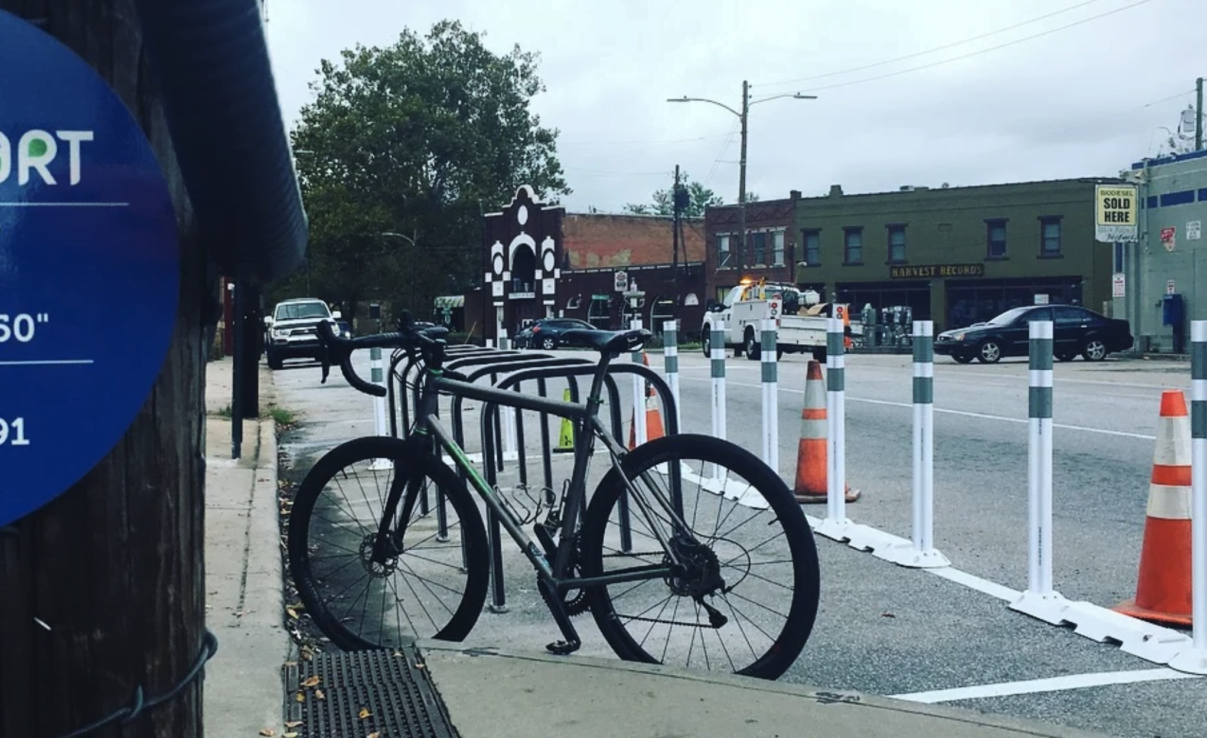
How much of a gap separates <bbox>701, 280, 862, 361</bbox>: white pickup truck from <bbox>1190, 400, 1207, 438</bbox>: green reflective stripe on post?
90.2 feet

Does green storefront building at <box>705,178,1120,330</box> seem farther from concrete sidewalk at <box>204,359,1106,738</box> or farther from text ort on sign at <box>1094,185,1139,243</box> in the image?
concrete sidewalk at <box>204,359,1106,738</box>

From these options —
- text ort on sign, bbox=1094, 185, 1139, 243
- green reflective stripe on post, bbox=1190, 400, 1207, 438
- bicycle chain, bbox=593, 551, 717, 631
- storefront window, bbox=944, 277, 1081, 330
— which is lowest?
bicycle chain, bbox=593, 551, 717, 631

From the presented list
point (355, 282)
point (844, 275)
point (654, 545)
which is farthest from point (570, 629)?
point (355, 282)

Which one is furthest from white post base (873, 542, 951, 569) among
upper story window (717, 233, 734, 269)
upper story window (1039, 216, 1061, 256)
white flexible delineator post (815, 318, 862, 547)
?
upper story window (717, 233, 734, 269)

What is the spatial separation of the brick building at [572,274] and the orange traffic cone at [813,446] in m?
50.1

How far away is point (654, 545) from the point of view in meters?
4.75

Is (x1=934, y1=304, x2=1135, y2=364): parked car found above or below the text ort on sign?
below

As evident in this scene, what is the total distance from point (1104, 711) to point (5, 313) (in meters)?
3.66

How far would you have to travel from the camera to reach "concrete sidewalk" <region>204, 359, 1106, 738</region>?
377cm

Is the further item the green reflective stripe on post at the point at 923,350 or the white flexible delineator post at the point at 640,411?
the white flexible delineator post at the point at 640,411

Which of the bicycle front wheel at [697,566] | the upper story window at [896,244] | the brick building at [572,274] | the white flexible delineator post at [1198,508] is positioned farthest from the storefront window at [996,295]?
the bicycle front wheel at [697,566]

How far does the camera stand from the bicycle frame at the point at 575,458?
445 centimetres

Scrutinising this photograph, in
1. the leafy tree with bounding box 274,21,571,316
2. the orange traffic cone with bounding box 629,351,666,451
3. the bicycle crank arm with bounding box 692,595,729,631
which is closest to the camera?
the bicycle crank arm with bounding box 692,595,729,631

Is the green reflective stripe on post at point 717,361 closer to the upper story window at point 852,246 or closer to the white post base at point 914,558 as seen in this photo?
the white post base at point 914,558
